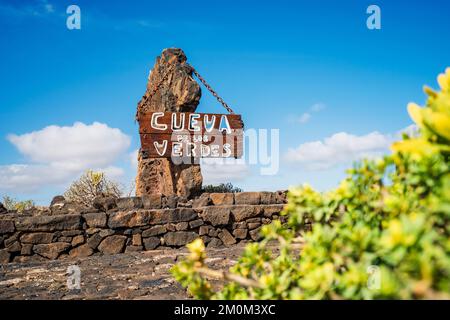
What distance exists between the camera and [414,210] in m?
1.41

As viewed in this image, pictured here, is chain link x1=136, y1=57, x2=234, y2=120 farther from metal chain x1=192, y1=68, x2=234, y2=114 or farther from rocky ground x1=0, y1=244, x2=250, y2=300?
rocky ground x1=0, y1=244, x2=250, y2=300

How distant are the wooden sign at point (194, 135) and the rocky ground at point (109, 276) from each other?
2550mm

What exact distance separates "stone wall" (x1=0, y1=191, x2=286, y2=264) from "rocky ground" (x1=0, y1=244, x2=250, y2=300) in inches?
11.5

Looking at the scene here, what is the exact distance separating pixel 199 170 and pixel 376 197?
8.02 m

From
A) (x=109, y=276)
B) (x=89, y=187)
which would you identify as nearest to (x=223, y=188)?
(x=89, y=187)

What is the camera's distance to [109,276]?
5.18 m

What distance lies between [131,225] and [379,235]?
20.9 ft

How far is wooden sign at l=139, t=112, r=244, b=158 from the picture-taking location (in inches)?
344

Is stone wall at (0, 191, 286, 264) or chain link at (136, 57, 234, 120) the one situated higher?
chain link at (136, 57, 234, 120)
